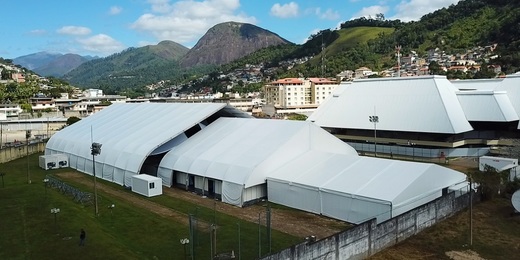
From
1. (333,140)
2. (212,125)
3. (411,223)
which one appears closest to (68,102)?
(212,125)

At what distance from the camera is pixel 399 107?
46406 mm

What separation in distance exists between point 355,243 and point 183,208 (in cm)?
1192

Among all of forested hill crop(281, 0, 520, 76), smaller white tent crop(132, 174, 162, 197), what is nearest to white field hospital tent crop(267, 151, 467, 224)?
smaller white tent crop(132, 174, 162, 197)

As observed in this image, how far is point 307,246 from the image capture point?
52.3 feet

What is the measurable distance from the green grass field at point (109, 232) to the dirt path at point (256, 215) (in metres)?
0.61

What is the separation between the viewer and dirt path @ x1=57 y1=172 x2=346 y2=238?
21.8m

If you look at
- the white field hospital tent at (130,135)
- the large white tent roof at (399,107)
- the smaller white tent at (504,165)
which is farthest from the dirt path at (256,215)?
the large white tent roof at (399,107)

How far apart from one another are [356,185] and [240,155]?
8.73m

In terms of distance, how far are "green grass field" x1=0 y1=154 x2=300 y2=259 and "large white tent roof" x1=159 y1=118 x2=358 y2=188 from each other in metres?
3.08

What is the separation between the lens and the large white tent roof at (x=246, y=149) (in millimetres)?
27422

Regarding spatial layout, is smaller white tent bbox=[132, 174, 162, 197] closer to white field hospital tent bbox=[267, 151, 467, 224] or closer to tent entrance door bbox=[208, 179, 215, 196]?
tent entrance door bbox=[208, 179, 215, 196]

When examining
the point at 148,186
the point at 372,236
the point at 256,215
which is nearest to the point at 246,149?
the point at 256,215

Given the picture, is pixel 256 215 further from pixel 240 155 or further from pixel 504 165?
pixel 504 165

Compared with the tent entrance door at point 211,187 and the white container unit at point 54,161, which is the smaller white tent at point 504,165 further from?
the white container unit at point 54,161
